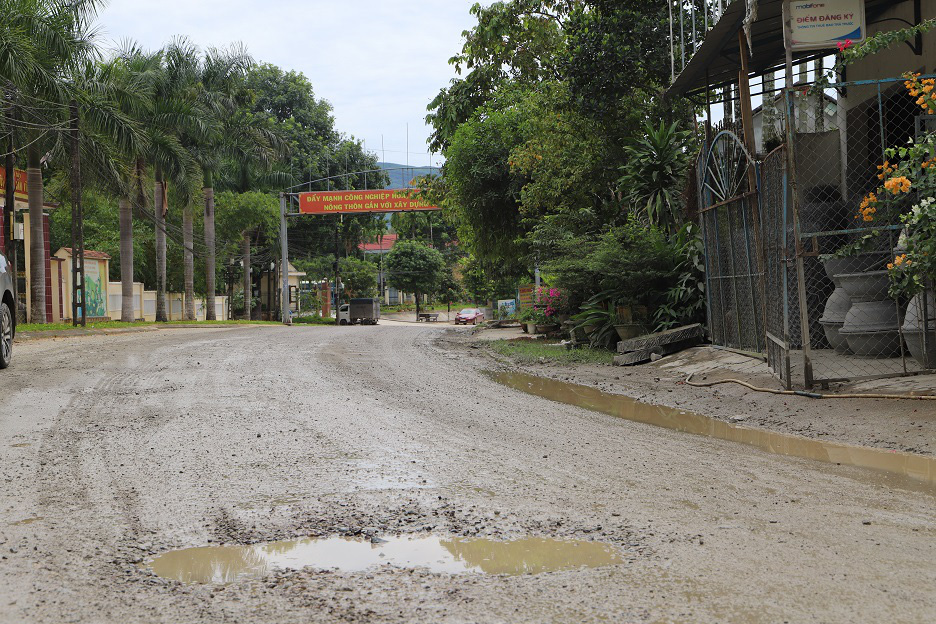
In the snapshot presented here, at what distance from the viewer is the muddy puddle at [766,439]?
548cm

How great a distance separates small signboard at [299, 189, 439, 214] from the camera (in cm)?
4625

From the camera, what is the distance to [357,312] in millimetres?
55531

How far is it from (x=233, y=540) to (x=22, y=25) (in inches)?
978

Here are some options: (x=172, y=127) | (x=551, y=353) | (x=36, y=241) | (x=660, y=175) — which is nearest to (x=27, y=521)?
(x=551, y=353)

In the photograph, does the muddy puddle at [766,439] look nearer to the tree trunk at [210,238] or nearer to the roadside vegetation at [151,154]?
the roadside vegetation at [151,154]

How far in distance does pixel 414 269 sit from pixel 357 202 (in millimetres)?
21591

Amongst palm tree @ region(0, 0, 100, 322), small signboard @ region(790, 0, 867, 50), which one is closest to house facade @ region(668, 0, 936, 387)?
small signboard @ region(790, 0, 867, 50)

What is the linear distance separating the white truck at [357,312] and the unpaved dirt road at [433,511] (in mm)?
46494

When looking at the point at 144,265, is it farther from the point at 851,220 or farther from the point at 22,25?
the point at 851,220

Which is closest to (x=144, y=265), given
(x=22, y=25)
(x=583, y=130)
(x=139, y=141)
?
(x=139, y=141)

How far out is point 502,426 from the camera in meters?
7.52

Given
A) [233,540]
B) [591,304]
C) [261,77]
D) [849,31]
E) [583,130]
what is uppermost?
[261,77]

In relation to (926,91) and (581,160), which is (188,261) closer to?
(581,160)

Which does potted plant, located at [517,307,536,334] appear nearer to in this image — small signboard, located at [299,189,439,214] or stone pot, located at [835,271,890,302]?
stone pot, located at [835,271,890,302]
